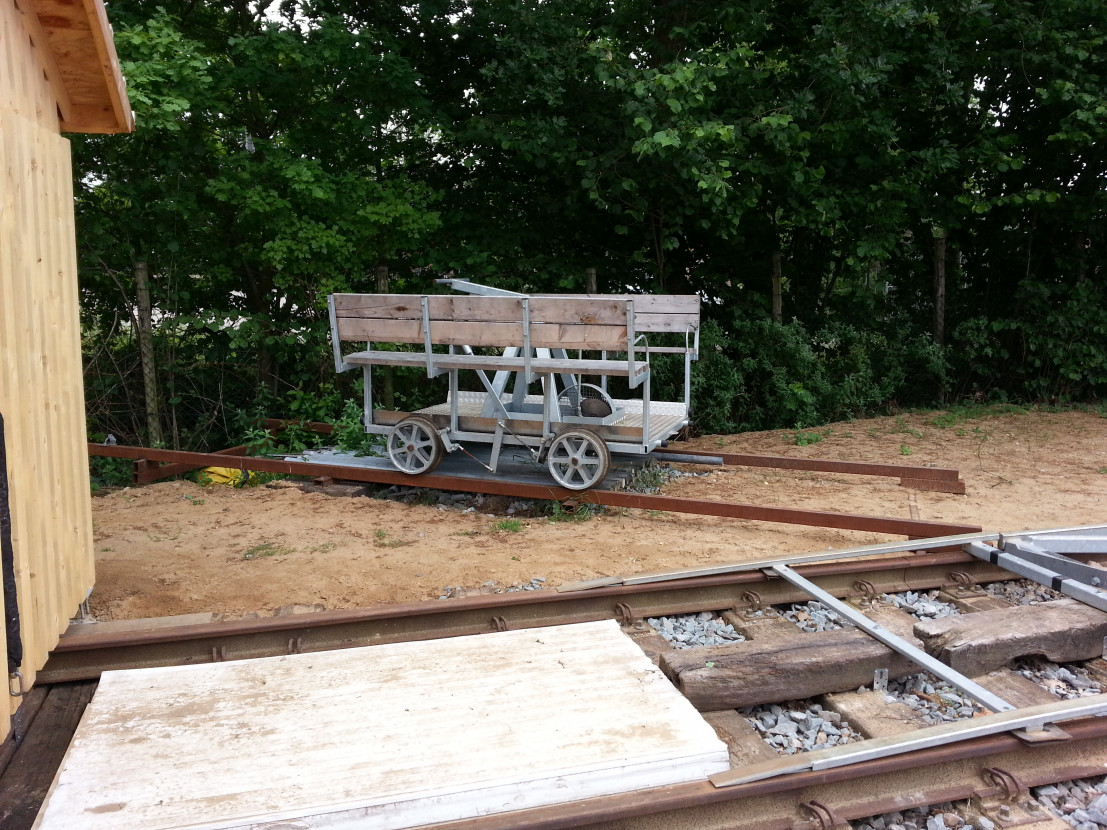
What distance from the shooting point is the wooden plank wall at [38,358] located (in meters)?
3.79

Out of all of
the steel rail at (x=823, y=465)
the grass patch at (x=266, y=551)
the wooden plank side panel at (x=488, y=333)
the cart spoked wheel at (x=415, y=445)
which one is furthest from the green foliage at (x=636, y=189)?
the grass patch at (x=266, y=551)

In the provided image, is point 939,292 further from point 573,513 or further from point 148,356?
point 148,356

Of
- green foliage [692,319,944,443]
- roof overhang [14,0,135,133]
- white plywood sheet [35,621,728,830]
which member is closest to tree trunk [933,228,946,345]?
green foliage [692,319,944,443]

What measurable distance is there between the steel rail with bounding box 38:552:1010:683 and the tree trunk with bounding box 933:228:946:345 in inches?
411

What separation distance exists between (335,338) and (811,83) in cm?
769

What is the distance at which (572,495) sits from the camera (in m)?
8.55

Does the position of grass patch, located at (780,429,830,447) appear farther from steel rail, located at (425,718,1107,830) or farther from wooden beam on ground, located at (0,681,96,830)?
wooden beam on ground, located at (0,681,96,830)

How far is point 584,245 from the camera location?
15.0 metres

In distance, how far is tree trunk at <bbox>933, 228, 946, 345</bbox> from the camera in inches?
595

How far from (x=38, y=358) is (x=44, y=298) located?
1.07 ft

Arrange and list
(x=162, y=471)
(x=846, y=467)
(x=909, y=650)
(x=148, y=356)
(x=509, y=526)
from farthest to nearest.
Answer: (x=148, y=356) → (x=162, y=471) → (x=846, y=467) → (x=509, y=526) → (x=909, y=650)

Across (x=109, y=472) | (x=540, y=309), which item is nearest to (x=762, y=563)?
(x=540, y=309)

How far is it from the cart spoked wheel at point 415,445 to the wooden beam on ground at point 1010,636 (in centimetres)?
555

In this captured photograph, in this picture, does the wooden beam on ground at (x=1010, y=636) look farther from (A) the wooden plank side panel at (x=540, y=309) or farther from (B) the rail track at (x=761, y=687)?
(A) the wooden plank side panel at (x=540, y=309)
